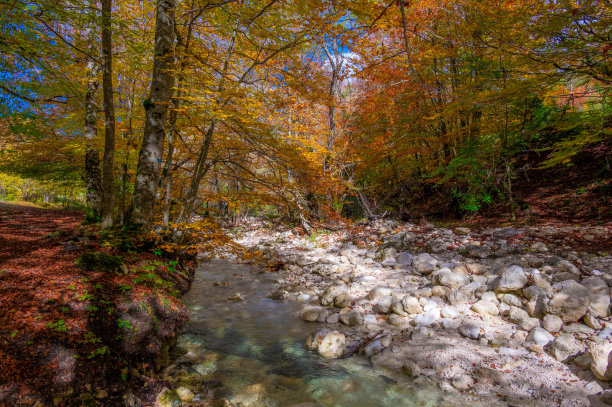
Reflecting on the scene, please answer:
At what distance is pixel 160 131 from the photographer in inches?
160

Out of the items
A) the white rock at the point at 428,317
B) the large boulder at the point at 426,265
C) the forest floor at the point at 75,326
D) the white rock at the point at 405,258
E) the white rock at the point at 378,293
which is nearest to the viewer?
the forest floor at the point at 75,326

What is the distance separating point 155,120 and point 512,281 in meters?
5.76

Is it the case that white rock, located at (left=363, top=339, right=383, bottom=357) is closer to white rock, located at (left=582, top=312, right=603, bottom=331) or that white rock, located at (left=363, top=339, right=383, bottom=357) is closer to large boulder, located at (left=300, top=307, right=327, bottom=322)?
large boulder, located at (left=300, top=307, right=327, bottom=322)

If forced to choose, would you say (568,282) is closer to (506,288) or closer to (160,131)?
(506,288)

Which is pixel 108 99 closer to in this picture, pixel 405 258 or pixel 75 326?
pixel 75 326

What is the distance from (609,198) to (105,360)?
9.84 metres

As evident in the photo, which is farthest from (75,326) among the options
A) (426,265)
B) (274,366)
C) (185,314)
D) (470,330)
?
(426,265)

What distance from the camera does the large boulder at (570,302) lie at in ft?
10.4

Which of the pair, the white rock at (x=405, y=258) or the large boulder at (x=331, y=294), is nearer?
the large boulder at (x=331, y=294)

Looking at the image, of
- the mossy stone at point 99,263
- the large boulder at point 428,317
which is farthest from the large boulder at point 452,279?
the mossy stone at point 99,263

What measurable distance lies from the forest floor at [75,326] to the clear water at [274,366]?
2.22 ft

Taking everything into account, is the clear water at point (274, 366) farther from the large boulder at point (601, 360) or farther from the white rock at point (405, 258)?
the white rock at point (405, 258)

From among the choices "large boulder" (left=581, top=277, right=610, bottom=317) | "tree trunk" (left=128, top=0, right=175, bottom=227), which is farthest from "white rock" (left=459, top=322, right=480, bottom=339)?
"tree trunk" (left=128, top=0, right=175, bottom=227)

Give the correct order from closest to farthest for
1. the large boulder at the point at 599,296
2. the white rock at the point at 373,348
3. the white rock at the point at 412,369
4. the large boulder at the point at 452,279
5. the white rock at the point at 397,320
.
Answer: the white rock at the point at 412,369
the large boulder at the point at 599,296
the white rock at the point at 373,348
the white rock at the point at 397,320
the large boulder at the point at 452,279
